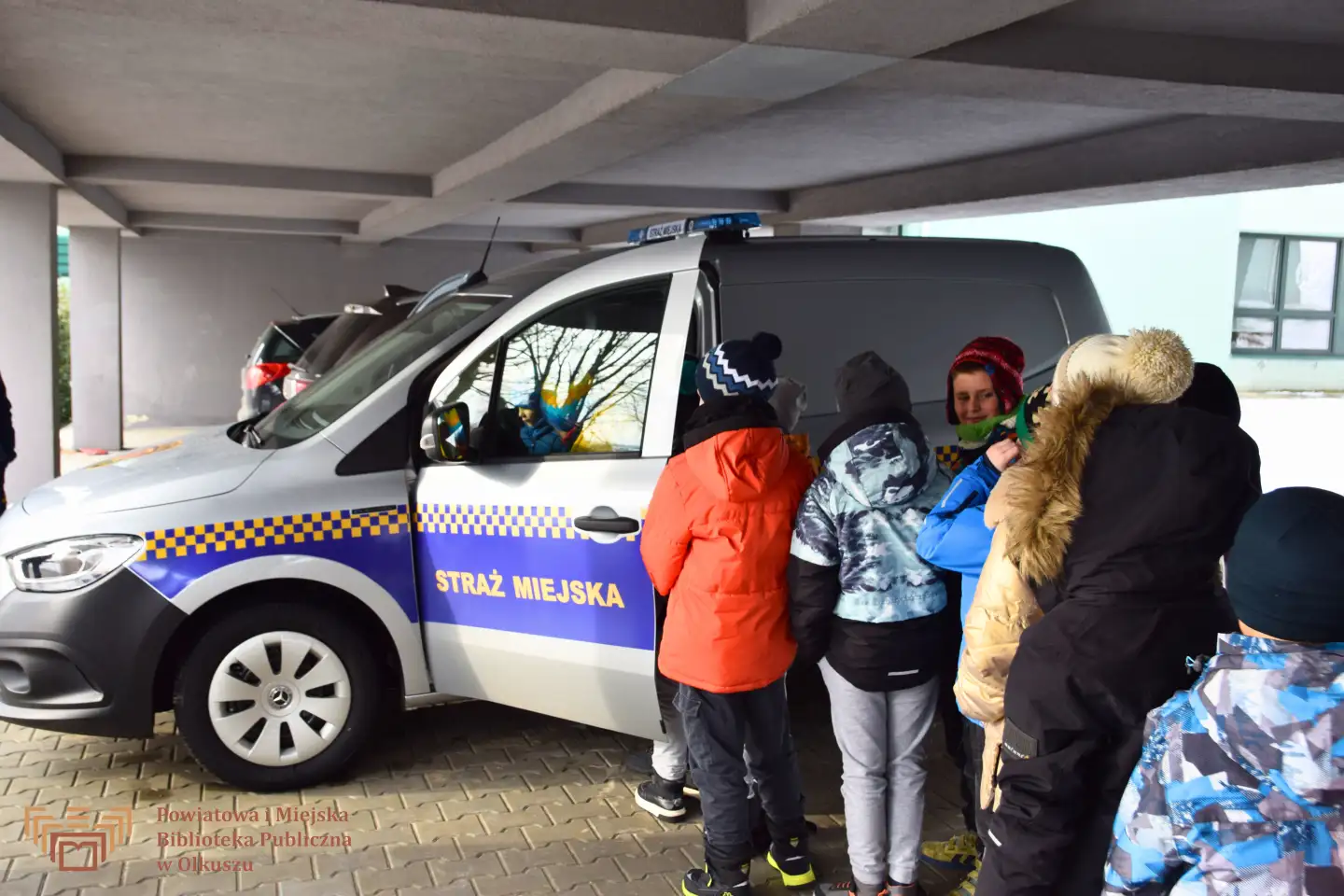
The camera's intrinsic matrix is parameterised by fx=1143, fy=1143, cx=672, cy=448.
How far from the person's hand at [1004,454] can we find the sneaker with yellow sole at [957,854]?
5.01 ft

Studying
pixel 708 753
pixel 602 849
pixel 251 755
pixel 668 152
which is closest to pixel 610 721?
pixel 602 849

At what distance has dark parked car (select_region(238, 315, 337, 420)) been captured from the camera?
33.4 feet

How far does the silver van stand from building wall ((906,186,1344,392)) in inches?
627

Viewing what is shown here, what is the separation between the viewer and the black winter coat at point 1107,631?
203cm

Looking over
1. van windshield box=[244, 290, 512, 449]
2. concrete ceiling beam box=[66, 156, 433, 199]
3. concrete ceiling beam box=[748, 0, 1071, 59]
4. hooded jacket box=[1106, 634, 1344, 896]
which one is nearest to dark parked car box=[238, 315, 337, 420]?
concrete ceiling beam box=[66, 156, 433, 199]

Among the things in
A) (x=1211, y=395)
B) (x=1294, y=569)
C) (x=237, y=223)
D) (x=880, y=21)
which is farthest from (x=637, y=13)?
(x=237, y=223)

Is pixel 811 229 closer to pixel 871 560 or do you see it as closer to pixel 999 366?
pixel 999 366

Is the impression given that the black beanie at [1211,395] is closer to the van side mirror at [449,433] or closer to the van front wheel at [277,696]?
the van side mirror at [449,433]

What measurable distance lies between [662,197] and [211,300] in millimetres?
9064

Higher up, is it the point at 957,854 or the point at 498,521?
the point at 498,521

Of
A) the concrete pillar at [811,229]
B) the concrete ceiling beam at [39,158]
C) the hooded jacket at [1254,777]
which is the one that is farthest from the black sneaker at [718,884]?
the concrete pillar at [811,229]

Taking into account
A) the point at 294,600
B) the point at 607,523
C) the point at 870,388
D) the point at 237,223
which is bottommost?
the point at 294,600

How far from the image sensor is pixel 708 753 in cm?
334

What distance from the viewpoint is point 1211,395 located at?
8.69ft
